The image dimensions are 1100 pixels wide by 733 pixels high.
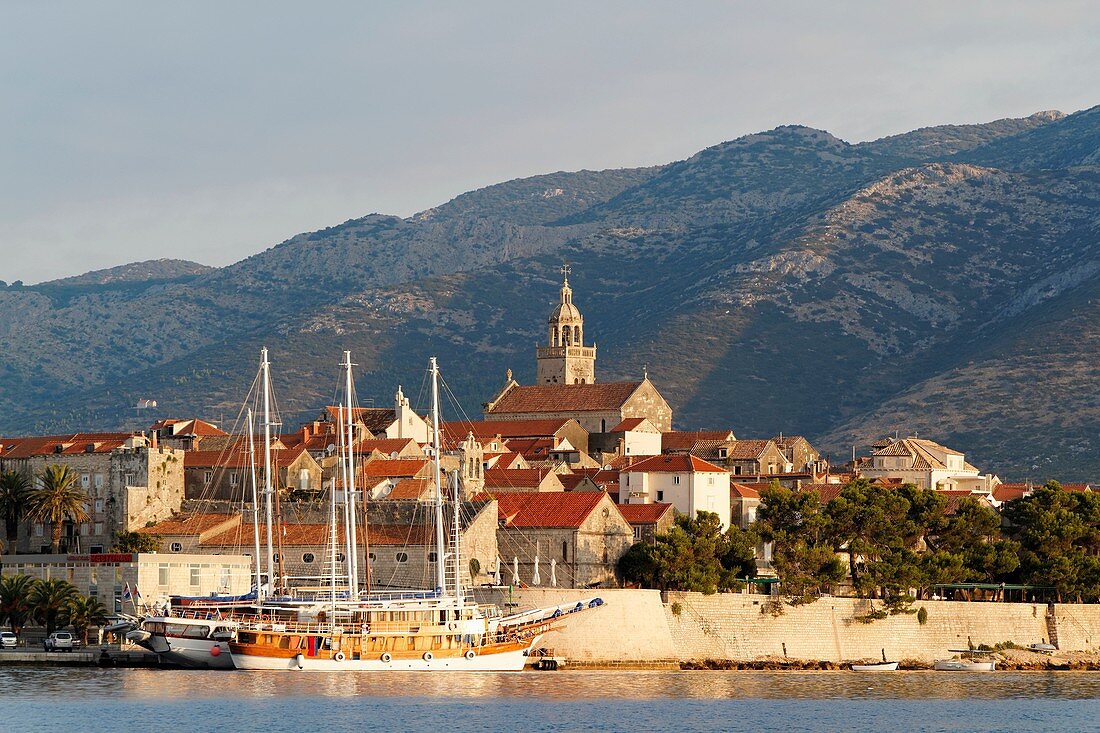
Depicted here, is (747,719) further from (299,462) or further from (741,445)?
(741,445)

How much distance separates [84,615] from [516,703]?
92.2 ft

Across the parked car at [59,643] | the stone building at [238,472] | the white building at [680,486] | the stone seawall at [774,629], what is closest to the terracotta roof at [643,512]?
the white building at [680,486]

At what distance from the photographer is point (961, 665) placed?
111 metres

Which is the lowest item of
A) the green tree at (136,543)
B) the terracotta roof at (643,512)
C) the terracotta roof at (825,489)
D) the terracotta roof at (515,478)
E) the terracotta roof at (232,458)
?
the green tree at (136,543)

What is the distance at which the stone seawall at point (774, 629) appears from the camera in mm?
99000

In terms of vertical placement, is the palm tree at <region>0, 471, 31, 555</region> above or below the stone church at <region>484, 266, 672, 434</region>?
below

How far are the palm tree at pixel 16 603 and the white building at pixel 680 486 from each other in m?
40.9

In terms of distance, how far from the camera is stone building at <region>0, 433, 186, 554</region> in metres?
114

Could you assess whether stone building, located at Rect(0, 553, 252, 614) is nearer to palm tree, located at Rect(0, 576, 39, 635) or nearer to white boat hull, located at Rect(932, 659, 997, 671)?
palm tree, located at Rect(0, 576, 39, 635)

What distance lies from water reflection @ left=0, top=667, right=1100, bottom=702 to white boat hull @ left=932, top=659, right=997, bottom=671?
5.11 meters

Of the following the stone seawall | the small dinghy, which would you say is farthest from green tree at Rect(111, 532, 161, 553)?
the small dinghy

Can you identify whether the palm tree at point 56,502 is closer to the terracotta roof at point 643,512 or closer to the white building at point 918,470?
the terracotta roof at point 643,512

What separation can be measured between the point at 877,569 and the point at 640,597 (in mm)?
17608

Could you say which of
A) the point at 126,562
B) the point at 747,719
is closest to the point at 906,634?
the point at 747,719
